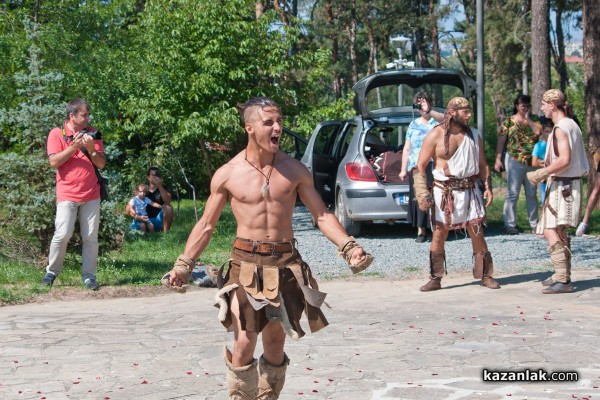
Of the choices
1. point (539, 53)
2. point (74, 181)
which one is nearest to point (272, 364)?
point (74, 181)

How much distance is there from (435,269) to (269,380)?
4863 mm

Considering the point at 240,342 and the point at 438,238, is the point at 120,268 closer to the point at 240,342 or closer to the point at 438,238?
the point at 438,238

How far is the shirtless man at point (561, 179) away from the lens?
942 cm

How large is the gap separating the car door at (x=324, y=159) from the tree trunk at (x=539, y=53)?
443cm

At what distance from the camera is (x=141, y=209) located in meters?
15.9

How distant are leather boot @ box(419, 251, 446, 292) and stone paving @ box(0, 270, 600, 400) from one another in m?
0.13

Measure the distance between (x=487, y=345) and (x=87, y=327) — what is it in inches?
129

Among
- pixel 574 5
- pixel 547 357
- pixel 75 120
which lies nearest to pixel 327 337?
pixel 547 357

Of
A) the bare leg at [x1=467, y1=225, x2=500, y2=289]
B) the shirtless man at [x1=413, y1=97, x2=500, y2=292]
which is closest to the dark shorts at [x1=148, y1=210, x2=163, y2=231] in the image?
the shirtless man at [x1=413, y1=97, x2=500, y2=292]

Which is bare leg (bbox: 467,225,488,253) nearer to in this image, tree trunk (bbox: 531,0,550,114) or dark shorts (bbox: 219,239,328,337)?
dark shorts (bbox: 219,239,328,337)

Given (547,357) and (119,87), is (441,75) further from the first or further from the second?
(547,357)

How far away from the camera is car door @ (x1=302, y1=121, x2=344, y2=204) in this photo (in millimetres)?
15938

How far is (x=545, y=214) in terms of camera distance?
31.8 feet

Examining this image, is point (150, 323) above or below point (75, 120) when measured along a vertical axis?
below
